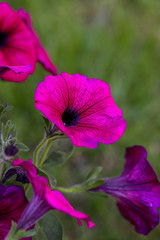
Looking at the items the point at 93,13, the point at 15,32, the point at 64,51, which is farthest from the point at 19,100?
the point at 93,13

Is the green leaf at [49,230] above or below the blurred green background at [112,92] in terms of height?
above

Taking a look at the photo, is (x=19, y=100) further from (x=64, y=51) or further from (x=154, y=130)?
(x=154, y=130)

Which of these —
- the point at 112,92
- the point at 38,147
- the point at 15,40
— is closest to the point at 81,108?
the point at 38,147

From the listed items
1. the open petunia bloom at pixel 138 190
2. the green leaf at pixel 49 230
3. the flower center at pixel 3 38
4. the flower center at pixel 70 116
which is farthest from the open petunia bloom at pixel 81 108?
the flower center at pixel 3 38

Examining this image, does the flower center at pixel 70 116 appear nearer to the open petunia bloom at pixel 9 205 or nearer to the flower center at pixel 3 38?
the open petunia bloom at pixel 9 205

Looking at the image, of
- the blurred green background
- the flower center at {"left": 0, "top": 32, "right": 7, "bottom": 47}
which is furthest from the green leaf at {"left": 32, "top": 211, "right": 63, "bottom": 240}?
the blurred green background

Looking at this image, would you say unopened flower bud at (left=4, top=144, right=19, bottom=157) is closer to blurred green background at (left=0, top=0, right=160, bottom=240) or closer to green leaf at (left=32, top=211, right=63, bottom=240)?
green leaf at (left=32, top=211, right=63, bottom=240)

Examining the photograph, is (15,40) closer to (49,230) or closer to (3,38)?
(3,38)
